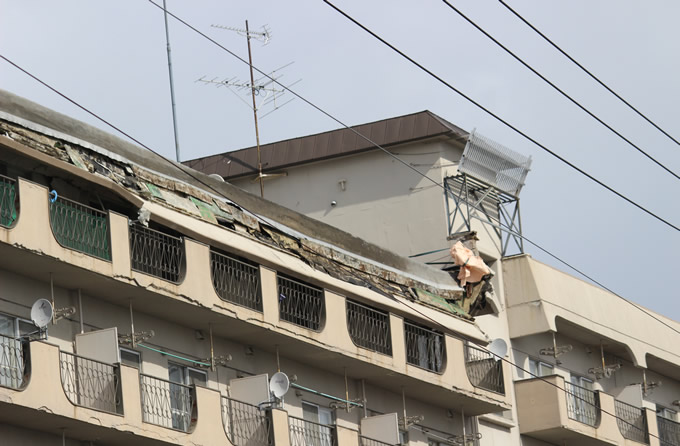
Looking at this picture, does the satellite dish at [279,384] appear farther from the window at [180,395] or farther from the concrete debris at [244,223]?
the concrete debris at [244,223]

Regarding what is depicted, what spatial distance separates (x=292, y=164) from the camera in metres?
41.0

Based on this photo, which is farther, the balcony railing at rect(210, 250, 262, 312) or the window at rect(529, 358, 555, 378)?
the window at rect(529, 358, 555, 378)

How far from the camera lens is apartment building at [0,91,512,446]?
83.4 ft

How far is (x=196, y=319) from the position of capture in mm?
28969

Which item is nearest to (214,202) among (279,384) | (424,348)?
(279,384)

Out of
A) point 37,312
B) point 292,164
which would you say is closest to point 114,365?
point 37,312

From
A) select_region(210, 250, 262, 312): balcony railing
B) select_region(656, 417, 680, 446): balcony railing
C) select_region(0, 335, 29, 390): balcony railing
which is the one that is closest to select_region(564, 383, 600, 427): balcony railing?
select_region(656, 417, 680, 446): balcony railing

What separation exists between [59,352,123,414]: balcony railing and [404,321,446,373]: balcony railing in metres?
9.43

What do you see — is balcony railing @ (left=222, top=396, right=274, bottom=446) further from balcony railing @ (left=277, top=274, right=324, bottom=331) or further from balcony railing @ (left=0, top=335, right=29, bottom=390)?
balcony railing @ (left=0, top=335, right=29, bottom=390)

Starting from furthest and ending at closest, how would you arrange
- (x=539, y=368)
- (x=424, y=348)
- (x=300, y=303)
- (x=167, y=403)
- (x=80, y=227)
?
(x=539, y=368) < (x=424, y=348) < (x=300, y=303) < (x=167, y=403) < (x=80, y=227)

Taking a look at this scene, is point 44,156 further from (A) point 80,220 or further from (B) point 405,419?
(B) point 405,419

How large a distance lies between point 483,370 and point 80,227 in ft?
39.0

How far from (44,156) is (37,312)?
7.99 feet

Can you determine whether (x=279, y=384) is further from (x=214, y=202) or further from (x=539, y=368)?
(x=539, y=368)
